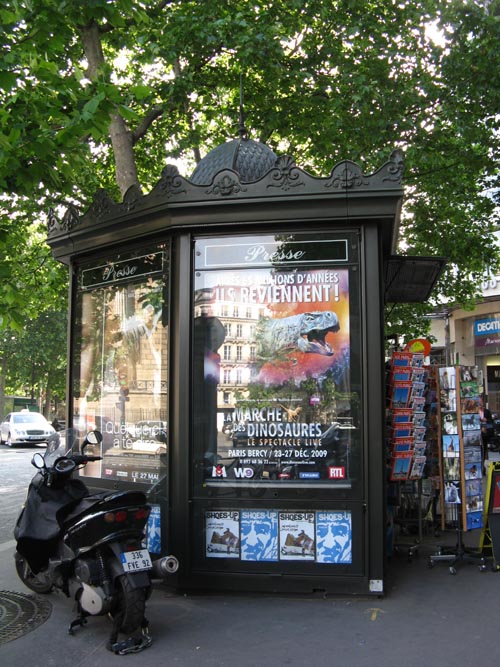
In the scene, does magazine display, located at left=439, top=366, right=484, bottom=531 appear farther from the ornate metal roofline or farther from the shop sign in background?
the shop sign in background

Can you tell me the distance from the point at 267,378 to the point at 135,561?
190 cm

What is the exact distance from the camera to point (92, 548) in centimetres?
442

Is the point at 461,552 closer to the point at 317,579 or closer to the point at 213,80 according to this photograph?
the point at 317,579

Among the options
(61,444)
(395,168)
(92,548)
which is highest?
(395,168)

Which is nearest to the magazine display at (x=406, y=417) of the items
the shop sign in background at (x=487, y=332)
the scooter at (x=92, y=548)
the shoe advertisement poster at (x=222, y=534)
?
the shoe advertisement poster at (x=222, y=534)

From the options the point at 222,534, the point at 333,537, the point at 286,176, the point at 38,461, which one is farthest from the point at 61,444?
the point at 286,176

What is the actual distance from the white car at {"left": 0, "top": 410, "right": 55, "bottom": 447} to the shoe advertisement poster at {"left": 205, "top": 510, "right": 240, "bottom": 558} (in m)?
24.4

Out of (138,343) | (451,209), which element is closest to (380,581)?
(138,343)

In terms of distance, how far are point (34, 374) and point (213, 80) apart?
35181mm

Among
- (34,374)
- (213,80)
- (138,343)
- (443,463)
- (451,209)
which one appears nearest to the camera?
(138,343)

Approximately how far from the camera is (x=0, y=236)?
5531mm

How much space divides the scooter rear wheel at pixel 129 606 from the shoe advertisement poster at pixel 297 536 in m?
1.40

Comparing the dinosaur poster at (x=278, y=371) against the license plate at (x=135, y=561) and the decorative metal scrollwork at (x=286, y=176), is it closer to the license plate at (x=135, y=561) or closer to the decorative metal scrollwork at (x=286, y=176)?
the decorative metal scrollwork at (x=286, y=176)

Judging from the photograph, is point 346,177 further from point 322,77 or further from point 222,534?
point 322,77
